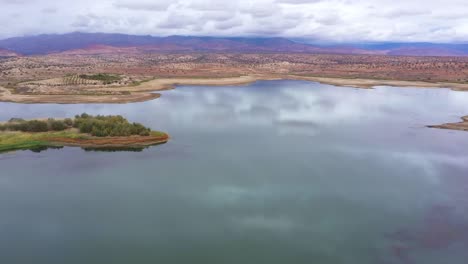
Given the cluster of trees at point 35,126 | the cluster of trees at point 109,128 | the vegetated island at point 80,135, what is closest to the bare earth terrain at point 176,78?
the cluster of trees at point 35,126

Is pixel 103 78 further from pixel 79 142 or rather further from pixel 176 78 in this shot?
pixel 79 142

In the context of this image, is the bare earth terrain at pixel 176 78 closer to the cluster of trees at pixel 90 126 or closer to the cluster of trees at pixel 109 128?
the cluster of trees at pixel 90 126

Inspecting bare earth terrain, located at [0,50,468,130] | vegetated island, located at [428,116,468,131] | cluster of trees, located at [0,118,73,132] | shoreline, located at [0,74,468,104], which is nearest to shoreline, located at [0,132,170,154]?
cluster of trees, located at [0,118,73,132]

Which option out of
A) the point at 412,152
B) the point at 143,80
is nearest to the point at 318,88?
the point at 143,80

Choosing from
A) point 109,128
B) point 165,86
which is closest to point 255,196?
point 109,128

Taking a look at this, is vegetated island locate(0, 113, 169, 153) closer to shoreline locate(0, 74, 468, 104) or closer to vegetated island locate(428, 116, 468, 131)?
shoreline locate(0, 74, 468, 104)

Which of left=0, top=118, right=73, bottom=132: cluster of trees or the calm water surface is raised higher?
left=0, top=118, right=73, bottom=132: cluster of trees
